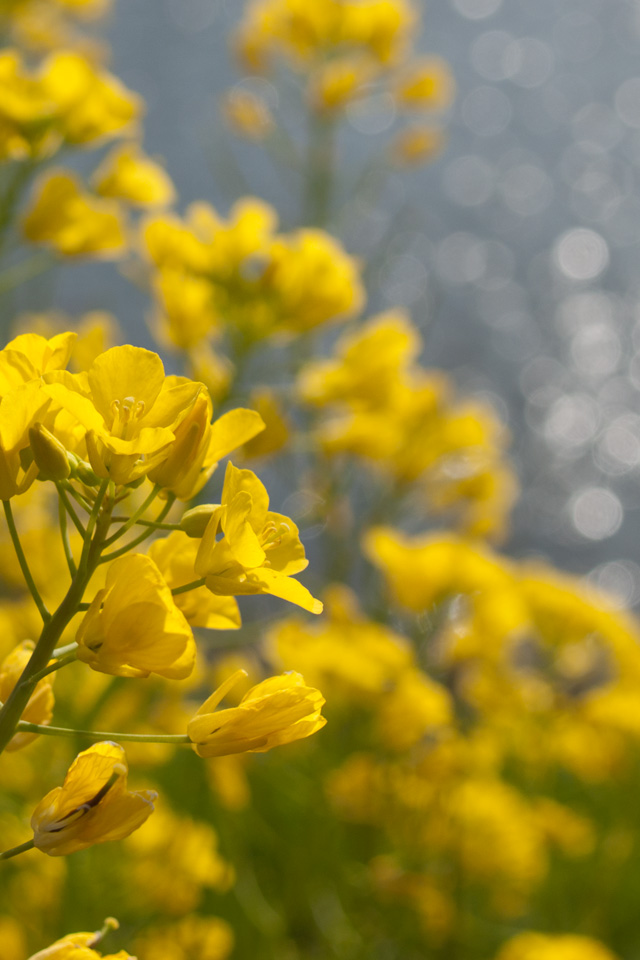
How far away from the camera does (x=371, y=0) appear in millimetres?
1174

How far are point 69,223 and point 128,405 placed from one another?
499 millimetres

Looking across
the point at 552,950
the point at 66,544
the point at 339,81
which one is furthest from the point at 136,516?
the point at 339,81

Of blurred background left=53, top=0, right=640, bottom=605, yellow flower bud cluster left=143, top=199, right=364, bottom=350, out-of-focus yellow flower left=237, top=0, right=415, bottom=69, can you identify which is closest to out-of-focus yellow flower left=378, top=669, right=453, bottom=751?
yellow flower bud cluster left=143, top=199, right=364, bottom=350

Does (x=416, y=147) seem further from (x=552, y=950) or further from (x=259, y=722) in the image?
(x=259, y=722)

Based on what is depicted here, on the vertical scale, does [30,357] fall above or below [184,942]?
above

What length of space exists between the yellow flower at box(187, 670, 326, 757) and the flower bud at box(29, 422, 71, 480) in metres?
0.08

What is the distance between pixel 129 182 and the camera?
76 cm

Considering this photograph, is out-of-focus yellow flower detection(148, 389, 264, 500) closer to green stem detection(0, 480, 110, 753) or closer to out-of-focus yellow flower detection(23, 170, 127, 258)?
green stem detection(0, 480, 110, 753)

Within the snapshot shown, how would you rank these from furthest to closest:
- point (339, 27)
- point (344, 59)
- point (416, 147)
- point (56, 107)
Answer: point (416, 147), point (344, 59), point (339, 27), point (56, 107)

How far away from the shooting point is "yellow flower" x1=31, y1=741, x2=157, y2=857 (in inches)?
10.2

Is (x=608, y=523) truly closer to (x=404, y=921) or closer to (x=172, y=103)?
(x=172, y=103)

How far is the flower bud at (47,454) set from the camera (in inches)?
10.1

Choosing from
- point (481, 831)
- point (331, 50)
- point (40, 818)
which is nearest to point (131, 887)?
point (481, 831)

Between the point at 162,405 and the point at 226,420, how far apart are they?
1.4 inches
